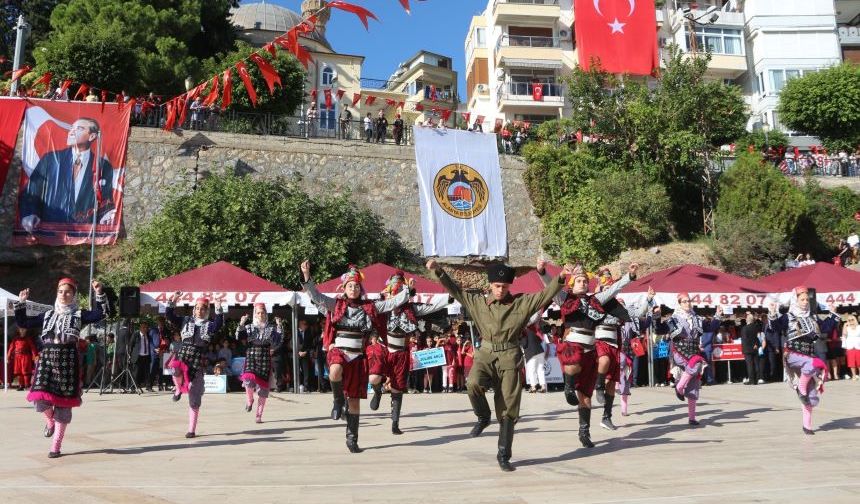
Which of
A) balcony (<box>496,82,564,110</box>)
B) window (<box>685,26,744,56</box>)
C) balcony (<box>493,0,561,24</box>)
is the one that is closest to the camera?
balcony (<box>496,82,564,110</box>)

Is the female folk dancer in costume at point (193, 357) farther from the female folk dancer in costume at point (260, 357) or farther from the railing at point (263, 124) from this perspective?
the railing at point (263, 124)

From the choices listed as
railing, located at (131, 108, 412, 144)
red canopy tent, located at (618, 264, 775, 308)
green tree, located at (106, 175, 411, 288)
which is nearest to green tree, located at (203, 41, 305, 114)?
railing, located at (131, 108, 412, 144)

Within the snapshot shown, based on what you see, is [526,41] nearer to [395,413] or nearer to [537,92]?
[537,92]

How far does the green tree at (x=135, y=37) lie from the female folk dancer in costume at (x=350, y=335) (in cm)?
2435

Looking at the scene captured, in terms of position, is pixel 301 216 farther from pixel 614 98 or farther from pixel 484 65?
pixel 484 65

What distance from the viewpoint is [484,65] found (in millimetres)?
48844

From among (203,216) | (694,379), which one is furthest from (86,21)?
(694,379)

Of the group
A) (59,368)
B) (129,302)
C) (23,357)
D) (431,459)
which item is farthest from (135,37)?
(431,459)

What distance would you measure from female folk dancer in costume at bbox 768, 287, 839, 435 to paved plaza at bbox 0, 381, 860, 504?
458 millimetres

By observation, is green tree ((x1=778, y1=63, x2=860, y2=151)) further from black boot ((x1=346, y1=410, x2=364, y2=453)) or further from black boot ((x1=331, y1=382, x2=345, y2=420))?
black boot ((x1=346, y1=410, x2=364, y2=453))

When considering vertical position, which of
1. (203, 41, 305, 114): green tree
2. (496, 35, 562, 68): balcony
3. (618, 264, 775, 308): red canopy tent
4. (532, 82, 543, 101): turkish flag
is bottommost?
(618, 264, 775, 308): red canopy tent

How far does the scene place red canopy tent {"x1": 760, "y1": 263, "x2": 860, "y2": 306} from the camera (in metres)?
17.6

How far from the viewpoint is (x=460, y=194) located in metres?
27.2

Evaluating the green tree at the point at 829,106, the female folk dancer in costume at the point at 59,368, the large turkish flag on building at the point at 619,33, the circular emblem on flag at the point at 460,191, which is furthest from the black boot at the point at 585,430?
the green tree at the point at 829,106
